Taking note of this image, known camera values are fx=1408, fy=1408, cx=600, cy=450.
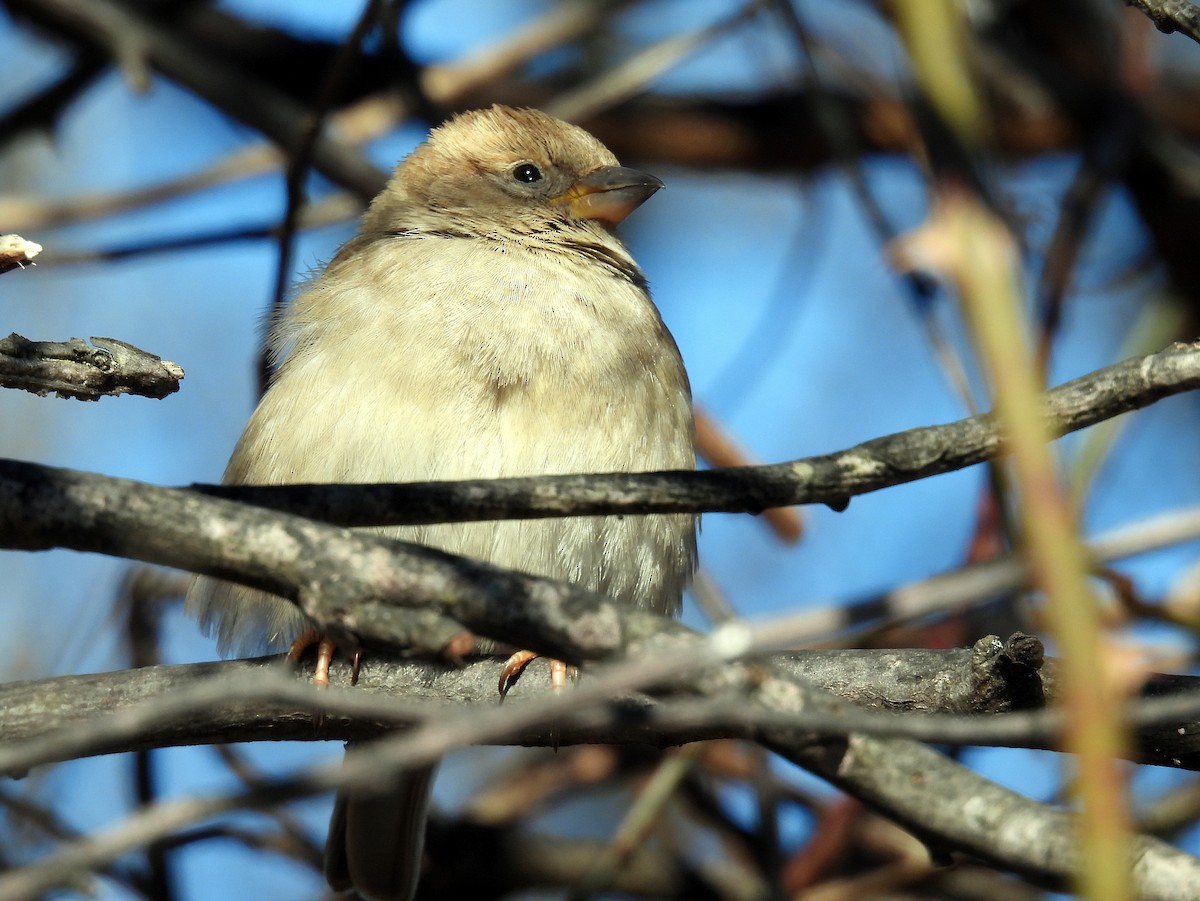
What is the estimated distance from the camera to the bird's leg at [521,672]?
3191 mm

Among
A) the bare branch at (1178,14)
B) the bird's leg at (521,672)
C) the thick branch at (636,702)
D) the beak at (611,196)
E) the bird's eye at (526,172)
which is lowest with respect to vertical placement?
the thick branch at (636,702)

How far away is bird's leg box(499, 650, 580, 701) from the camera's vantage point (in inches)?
126

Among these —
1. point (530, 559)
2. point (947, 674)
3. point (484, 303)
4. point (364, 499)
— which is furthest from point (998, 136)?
point (364, 499)

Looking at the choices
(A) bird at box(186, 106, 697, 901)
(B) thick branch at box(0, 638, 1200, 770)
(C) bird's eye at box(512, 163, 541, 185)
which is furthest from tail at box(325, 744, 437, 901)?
(C) bird's eye at box(512, 163, 541, 185)

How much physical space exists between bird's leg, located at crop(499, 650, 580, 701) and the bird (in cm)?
45

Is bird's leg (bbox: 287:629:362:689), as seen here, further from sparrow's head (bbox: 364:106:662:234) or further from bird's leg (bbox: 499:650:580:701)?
sparrow's head (bbox: 364:106:662:234)

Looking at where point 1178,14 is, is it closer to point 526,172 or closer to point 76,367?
point 76,367

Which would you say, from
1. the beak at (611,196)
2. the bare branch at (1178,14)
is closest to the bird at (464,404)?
the beak at (611,196)

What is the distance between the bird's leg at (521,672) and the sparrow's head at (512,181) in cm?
189

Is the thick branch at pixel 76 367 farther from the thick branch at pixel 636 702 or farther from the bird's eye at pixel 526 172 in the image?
the bird's eye at pixel 526 172

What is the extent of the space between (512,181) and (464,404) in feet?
4.84

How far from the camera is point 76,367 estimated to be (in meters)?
2.34

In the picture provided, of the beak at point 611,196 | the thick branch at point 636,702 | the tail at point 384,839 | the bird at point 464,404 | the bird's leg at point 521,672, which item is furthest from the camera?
the beak at point 611,196

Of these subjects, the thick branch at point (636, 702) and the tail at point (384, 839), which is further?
the tail at point (384, 839)
